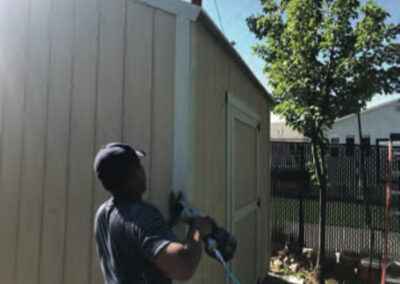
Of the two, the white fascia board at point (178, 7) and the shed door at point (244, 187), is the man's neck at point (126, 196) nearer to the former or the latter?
the white fascia board at point (178, 7)

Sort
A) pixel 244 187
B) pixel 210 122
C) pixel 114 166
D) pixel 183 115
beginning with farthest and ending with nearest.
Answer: pixel 244 187 → pixel 210 122 → pixel 183 115 → pixel 114 166

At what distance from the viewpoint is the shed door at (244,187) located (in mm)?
3490

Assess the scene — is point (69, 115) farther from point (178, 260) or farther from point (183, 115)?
point (178, 260)

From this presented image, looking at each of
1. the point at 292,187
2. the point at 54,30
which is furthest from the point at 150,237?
the point at 292,187

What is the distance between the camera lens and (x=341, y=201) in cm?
666

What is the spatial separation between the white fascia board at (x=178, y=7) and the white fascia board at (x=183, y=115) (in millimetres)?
31

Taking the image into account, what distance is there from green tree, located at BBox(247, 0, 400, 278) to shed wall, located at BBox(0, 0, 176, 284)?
3533 millimetres

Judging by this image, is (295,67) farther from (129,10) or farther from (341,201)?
(129,10)

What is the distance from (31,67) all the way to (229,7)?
16.3 ft

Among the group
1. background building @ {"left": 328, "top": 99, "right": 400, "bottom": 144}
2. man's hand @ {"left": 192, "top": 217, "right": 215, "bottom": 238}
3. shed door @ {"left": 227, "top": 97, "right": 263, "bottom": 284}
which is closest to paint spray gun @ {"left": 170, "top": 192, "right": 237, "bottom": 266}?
man's hand @ {"left": 192, "top": 217, "right": 215, "bottom": 238}

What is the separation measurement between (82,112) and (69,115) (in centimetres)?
10

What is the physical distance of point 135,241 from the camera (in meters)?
1.42

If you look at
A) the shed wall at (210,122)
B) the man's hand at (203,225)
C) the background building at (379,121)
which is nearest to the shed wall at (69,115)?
the shed wall at (210,122)

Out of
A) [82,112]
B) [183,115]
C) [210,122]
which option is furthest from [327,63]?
[82,112]
